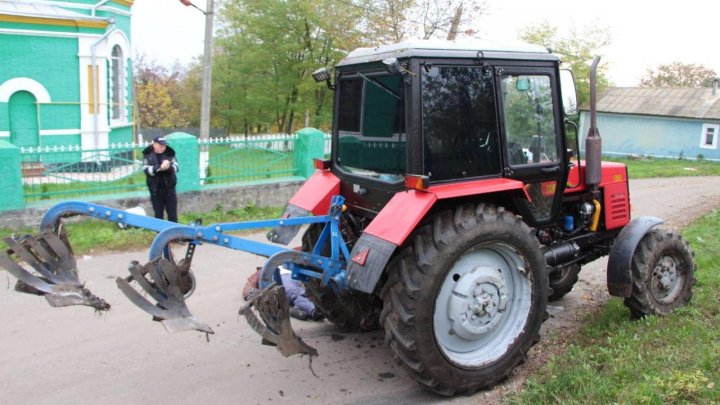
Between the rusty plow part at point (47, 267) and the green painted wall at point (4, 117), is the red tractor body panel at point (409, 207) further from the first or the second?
the green painted wall at point (4, 117)

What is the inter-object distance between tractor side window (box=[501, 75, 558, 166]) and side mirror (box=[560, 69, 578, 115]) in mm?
135

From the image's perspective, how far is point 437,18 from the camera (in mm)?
21031

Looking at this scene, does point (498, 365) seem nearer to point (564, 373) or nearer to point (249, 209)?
point (564, 373)

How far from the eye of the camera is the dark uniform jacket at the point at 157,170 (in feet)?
28.3

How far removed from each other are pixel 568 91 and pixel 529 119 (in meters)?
0.49

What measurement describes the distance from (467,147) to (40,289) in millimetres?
2815

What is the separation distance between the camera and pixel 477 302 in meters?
4.08

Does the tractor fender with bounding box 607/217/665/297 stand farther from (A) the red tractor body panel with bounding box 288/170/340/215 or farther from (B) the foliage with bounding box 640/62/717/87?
(B) the foliage with bounding box 640/62/717/87

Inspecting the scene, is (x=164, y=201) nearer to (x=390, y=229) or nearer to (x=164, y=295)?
(x=164, y=295)

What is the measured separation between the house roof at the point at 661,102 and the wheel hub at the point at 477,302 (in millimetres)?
30747

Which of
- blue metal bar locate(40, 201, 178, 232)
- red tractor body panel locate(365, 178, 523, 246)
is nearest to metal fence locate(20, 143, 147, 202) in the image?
blue metal bar locate(40, 201, 178, 232)

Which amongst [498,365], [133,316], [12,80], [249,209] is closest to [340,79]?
[498,365]

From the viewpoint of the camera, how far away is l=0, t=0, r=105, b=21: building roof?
1393 cm

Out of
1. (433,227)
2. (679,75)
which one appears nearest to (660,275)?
(433,227)
